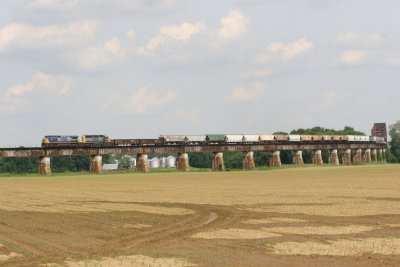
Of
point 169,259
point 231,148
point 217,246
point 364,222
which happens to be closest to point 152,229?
point 217,246

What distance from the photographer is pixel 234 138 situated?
5955 inches

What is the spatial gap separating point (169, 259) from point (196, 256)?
39.0 inches

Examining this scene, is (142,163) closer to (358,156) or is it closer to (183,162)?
(183,162)

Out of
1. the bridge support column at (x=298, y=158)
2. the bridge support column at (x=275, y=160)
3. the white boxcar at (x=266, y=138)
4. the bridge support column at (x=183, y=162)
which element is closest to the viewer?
the bridge support column at (x=183, y=162)

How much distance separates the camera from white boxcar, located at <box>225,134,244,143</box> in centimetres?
14988

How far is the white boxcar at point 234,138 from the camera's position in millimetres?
149875

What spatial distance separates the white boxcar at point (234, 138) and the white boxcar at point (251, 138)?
1.16 metres

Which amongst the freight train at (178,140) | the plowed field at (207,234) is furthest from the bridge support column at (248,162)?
the plowed field at (207,234)

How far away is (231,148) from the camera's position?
5832 inches

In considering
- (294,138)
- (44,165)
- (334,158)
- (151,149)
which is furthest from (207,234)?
(334,158)

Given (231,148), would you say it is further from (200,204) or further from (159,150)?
(200,204)

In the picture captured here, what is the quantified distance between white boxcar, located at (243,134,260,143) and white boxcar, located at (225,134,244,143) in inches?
45.8

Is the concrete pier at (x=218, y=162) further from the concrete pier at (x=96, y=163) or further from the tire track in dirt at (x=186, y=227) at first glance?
the tire track in dirt at (x=186, y=227)

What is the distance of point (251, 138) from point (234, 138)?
6.25 m
